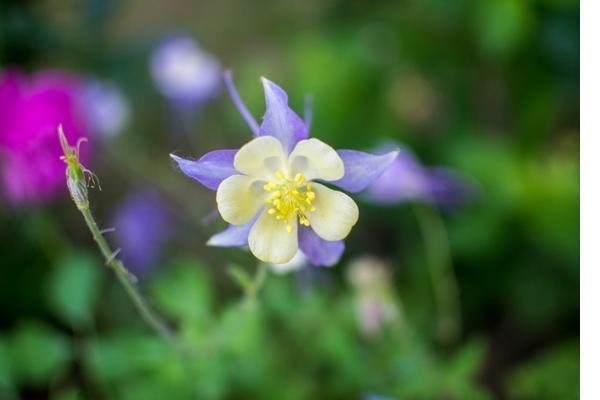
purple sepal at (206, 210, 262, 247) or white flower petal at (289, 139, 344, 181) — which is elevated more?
white flower petal at (289, 139, 344, 181)

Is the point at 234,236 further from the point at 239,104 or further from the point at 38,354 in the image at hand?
the point at 38,354

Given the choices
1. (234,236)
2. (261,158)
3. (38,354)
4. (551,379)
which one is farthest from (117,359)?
(551,379)

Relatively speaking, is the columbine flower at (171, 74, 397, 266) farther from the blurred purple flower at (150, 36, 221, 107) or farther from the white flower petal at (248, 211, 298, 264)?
the blurred purple flower at (150, 36, 221, 107)

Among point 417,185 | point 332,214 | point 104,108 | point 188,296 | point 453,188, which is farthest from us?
point 104,108

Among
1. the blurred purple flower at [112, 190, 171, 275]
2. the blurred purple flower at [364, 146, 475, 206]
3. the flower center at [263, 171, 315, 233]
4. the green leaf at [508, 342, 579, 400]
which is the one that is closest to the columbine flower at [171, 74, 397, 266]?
the flower center at [263, 171, 315, 233]

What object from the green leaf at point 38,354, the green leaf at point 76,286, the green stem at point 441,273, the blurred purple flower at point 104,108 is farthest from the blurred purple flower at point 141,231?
the green stem at point 441,273

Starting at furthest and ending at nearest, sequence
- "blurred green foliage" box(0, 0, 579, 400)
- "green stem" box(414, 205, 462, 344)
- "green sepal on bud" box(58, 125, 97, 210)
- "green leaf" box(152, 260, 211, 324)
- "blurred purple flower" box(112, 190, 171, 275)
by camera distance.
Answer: "blurred purple flower" box(112, 190, 171, 275)
"green stem" box(414, 205, 462, 344)
"blurred green foliage" box(0, 0, 579, 400)
"green leaf" box(152, 260, 211, 324)
"green sepal on bud" box(58, 125, 97, 210)
